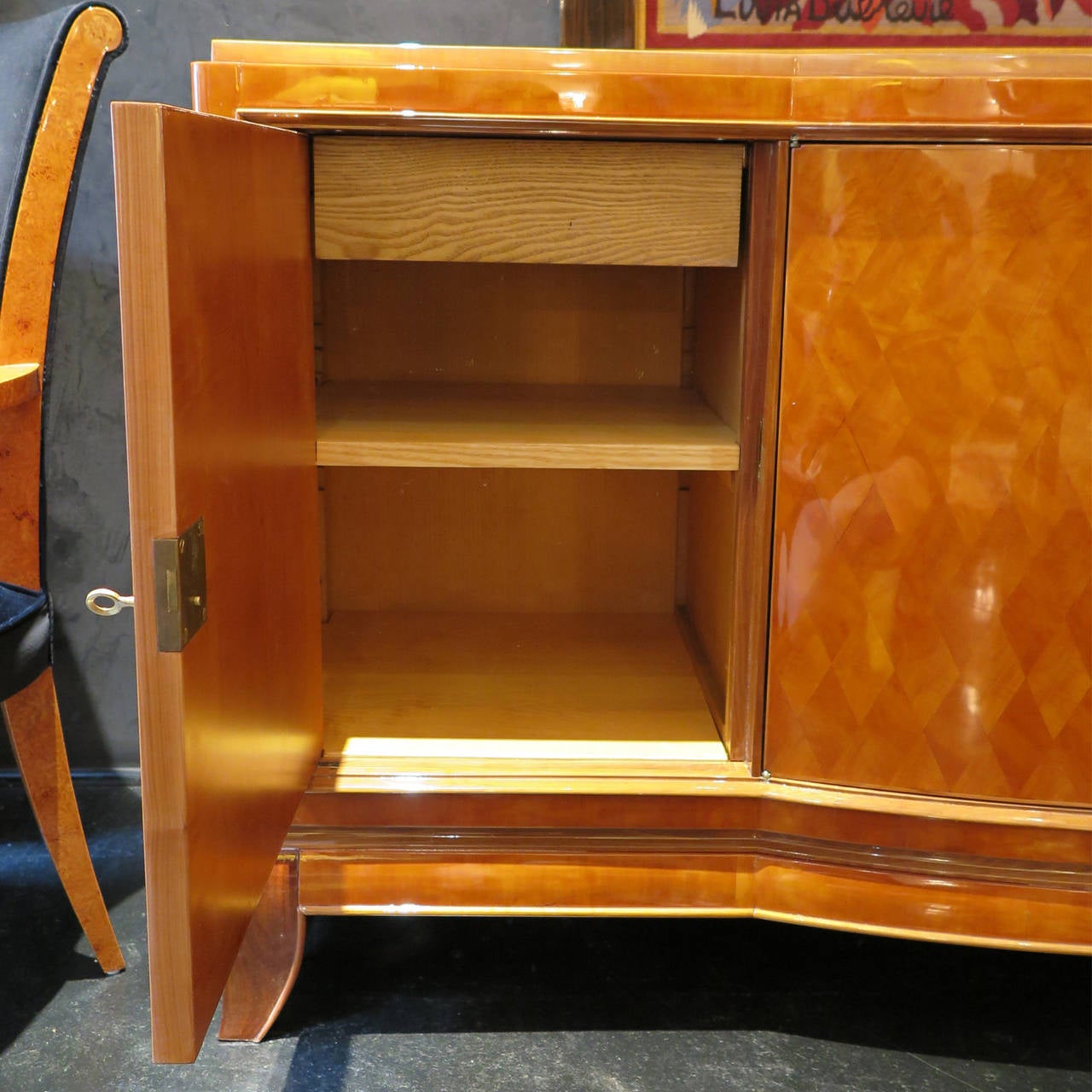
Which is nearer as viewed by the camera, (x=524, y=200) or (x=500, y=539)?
(x=524, y=200)

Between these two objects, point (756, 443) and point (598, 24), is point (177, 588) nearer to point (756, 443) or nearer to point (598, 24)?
point (756, 443)

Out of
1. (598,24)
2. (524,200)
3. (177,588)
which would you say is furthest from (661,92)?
(177,588)

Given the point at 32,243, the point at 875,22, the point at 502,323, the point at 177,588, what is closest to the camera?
the point at 177,588

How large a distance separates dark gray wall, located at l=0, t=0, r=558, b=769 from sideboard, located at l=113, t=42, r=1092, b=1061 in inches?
16.3

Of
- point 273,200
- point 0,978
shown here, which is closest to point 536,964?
point 0,978

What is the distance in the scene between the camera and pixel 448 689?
1038 mm

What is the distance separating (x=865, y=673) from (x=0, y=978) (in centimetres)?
76

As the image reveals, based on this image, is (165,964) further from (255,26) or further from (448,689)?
(255,26)

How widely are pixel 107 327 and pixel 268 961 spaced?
0.70 meters

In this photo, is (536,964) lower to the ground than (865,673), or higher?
lower

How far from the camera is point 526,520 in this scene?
1240mm

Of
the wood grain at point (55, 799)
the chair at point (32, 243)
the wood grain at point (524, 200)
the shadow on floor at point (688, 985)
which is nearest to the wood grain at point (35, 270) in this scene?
the chair at point (32, 243)

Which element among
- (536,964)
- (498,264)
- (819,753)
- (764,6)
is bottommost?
(536,964)

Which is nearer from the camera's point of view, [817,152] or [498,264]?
[817,152]
